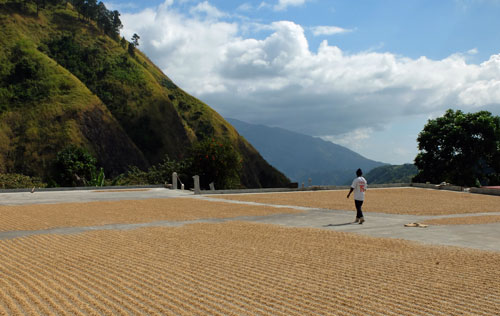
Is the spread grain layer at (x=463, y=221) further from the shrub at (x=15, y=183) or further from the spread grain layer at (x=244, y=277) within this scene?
the shrub at (x=15, y=183)

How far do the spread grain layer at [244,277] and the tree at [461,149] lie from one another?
39690mm

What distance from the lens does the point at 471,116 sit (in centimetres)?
4525

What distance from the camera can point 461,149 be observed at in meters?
45.7

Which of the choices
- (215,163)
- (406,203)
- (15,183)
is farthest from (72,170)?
(406,203)

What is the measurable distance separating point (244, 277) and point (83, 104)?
8038 cm

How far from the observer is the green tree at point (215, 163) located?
34.7 m

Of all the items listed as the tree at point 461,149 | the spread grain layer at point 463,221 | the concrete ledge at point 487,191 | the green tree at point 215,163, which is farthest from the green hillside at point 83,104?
the spread grain layer at point 463,221

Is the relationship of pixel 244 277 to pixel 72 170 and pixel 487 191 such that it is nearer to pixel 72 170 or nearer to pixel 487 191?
pixel 487 191

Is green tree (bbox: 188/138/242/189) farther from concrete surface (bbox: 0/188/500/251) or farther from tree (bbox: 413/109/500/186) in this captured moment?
tree (bbox: 413/109/500/186)

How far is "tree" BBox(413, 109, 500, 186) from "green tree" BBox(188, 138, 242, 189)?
22.7 m

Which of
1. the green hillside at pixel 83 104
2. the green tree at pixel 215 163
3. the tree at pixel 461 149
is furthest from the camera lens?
the green hillside at pixel 83 104

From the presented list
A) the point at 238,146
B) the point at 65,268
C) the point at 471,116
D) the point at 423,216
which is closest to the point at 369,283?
the point at 65,268

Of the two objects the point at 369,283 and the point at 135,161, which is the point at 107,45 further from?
the point at 369,283

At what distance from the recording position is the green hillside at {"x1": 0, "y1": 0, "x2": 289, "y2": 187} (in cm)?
7188
